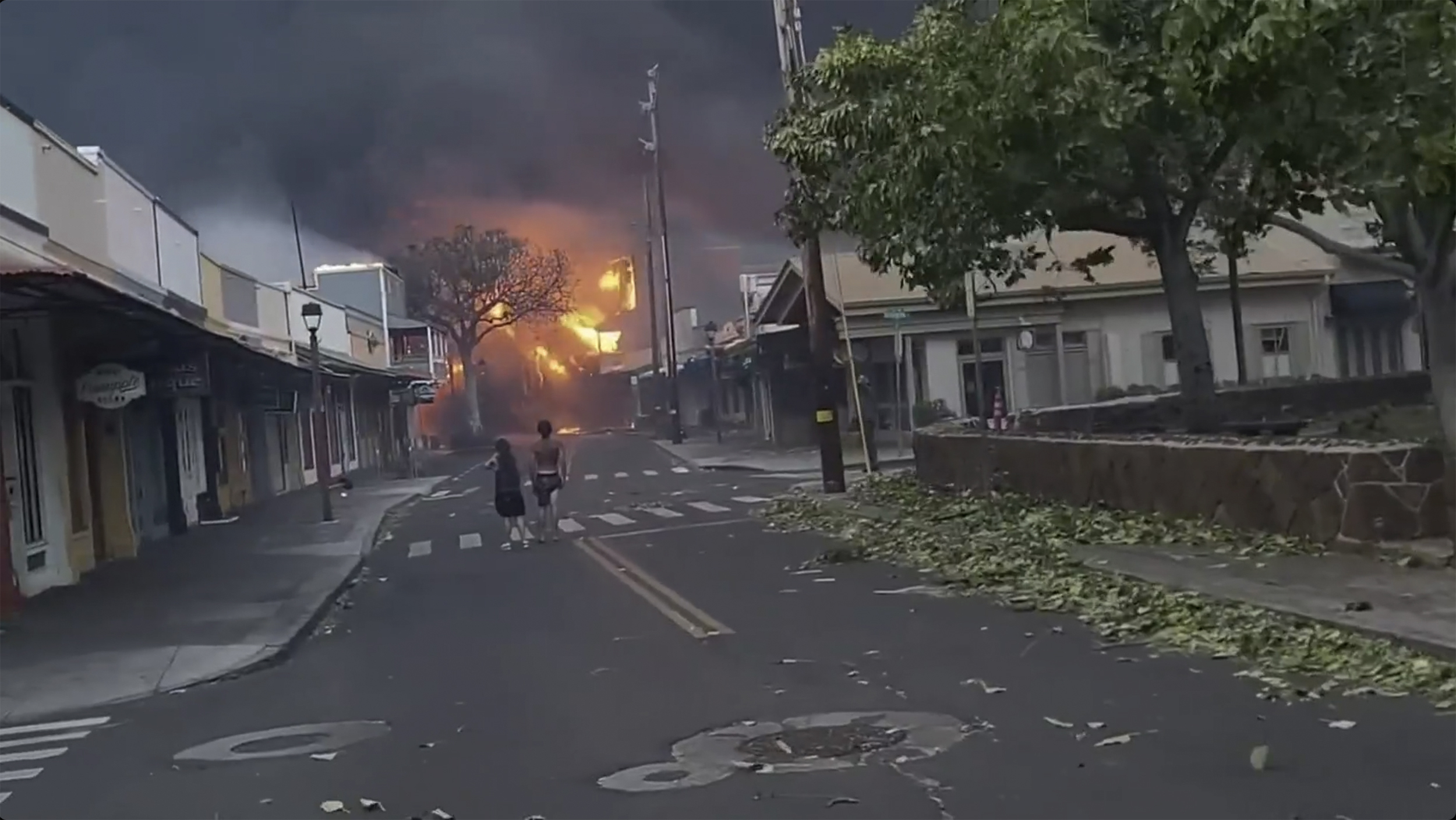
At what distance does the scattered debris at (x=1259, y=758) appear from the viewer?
7609 mm

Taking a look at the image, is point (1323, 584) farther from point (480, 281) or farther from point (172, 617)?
point (480, 281)

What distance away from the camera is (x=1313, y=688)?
9.50 m

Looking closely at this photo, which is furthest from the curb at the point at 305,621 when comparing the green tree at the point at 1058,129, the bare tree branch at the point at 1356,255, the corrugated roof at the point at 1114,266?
the corrugated roof at the point at 1114,266

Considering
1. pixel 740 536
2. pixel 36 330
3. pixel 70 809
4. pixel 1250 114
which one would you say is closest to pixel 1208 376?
pixel 740 536

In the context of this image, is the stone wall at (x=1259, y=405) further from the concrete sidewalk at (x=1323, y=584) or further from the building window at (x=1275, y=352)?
the building window at (x=1275, y=352)

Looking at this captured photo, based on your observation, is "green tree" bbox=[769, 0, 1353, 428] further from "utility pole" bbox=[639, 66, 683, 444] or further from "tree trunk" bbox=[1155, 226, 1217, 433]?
"utility pole" bbox=[639, 66, 683, 444]

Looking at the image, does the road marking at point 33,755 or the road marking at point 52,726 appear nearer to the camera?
the road marking at point 33,755

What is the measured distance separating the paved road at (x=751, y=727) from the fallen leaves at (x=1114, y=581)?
15.8 inches

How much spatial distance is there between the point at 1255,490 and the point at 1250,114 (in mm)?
3669

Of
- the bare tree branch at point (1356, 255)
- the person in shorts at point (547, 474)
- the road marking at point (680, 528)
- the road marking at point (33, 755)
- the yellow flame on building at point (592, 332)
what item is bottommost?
the road marking at point (33, 755)

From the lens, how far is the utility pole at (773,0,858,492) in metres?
28.3

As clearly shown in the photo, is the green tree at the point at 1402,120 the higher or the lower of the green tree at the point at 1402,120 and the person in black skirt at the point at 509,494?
the higher

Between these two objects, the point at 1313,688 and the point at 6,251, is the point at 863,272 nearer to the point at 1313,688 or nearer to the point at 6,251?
the point at 6,251

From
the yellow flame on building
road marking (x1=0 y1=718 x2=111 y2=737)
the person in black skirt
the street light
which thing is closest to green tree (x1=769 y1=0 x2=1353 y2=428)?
the person in black skirt
